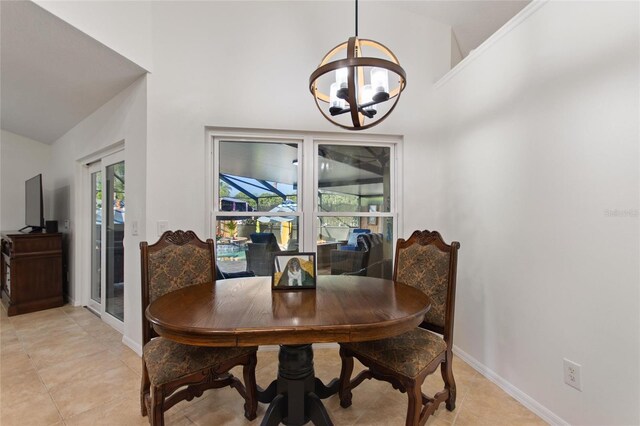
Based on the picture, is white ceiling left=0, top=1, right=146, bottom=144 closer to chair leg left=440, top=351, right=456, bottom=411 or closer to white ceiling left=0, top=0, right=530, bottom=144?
white ceiling left=0, top=0, right=530, bottom=144

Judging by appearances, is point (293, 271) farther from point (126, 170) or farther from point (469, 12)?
point (469, 12)

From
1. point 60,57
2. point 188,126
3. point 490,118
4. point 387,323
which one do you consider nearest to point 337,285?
point 387,323

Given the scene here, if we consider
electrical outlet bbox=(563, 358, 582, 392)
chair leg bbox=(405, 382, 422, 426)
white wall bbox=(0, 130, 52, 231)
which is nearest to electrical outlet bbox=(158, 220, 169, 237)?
chair leg bbox=(405, 382, 422, 426)

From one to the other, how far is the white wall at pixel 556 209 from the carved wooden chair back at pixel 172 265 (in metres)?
2.08

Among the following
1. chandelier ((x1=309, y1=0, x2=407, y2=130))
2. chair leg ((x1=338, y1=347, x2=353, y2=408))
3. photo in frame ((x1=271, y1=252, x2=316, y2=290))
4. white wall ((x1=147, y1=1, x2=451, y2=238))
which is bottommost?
chair leg ((x1=338, y1=347, x2=353, y2=408))

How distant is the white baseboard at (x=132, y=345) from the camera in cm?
249

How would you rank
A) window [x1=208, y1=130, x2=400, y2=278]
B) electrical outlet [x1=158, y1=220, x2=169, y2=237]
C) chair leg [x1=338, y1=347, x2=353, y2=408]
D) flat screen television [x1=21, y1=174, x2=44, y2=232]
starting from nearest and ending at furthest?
chair leg [x1=338, y1=347, x2=353, y2=408], electrical outlet [x1=158, y1=220, x2=169, y2=237], window [x1=208, y1=130, x2=400, y2=278], flat screen television [x1=21, y1=174, x2=44, y2=232]

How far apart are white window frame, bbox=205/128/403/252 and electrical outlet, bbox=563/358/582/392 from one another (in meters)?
1.51

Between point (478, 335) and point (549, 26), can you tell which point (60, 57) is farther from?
point (478, 335)

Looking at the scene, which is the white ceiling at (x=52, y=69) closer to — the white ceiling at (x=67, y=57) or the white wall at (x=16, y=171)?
the white ceiling at (x=67, y=57)

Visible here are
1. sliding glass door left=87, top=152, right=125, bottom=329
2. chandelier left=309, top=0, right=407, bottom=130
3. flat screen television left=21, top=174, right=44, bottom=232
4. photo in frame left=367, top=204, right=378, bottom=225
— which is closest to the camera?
chandelier left=309, top=0, right=407, bottom=130

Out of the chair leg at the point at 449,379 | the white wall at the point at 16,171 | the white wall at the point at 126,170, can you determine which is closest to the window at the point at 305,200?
the white wall at the point at 126,170

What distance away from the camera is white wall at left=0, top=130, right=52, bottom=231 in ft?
14.1

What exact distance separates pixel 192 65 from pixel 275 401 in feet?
8.76
